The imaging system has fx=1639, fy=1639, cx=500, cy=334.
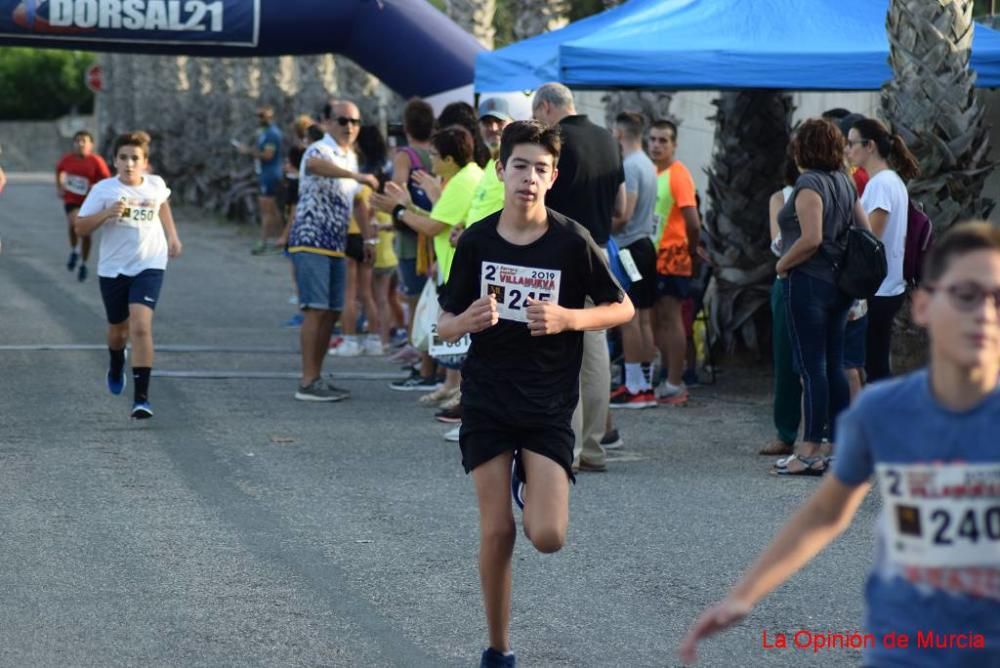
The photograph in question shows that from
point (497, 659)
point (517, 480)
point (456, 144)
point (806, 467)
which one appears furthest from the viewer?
point (456, 144)

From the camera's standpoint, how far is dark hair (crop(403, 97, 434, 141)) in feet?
37.6

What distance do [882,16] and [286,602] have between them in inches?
299

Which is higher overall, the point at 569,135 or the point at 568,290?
the point at 569,135

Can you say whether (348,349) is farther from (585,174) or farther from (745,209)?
(585,174)

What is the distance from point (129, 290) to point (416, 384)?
2578 millimetres

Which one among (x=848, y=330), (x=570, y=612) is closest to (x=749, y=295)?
(x=848, y=330)

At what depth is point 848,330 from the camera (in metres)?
9.09

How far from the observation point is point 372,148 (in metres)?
13.7

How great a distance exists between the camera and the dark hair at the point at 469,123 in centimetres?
1028

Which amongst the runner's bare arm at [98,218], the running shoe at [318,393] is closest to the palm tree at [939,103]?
the running shoe at [318,393]

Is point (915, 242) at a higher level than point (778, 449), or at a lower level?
higher

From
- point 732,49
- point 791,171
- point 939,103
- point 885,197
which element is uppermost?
point 732,49

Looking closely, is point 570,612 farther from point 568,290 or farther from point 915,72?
point 915,72

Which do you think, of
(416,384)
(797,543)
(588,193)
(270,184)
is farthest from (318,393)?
(270,184)
